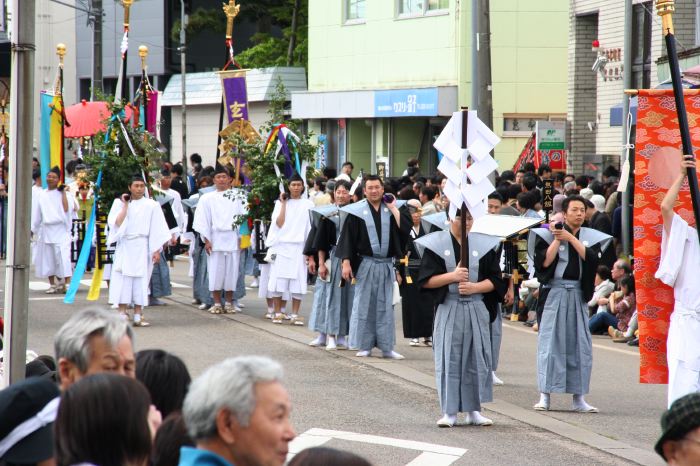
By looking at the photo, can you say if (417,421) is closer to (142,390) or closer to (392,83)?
(142,390)

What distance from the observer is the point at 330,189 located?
18.9 metres

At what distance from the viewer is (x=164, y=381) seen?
175 inches

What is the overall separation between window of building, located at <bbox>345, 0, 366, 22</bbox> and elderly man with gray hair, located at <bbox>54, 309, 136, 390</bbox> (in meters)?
28.6

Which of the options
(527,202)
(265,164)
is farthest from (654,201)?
(265,164)

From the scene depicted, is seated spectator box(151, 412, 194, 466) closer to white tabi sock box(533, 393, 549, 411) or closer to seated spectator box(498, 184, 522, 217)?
white tabi sock box(533, 393, 549, 411)

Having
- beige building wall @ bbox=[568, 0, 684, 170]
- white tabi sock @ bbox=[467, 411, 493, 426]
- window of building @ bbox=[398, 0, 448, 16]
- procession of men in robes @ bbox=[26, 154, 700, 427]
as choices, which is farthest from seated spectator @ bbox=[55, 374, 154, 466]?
window of building @ bbox=[398, 0, 448, 16]

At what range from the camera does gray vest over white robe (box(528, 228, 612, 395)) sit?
10.5m

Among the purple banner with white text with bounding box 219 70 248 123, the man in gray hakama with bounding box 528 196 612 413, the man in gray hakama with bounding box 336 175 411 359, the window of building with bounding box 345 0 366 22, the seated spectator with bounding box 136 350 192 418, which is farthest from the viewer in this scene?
the window of building with bounding box 345 0 366 22

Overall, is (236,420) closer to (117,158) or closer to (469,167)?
(469,167)

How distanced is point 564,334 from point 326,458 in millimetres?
7546

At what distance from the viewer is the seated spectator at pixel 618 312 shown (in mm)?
14555

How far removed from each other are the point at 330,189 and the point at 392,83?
12.6 metres

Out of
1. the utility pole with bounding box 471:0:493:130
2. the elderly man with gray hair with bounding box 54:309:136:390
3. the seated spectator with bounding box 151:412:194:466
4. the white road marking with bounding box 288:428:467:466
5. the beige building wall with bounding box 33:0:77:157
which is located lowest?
the white road marking with bounding box 288:428:467:466

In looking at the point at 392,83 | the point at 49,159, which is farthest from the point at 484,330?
the point at 392,83
